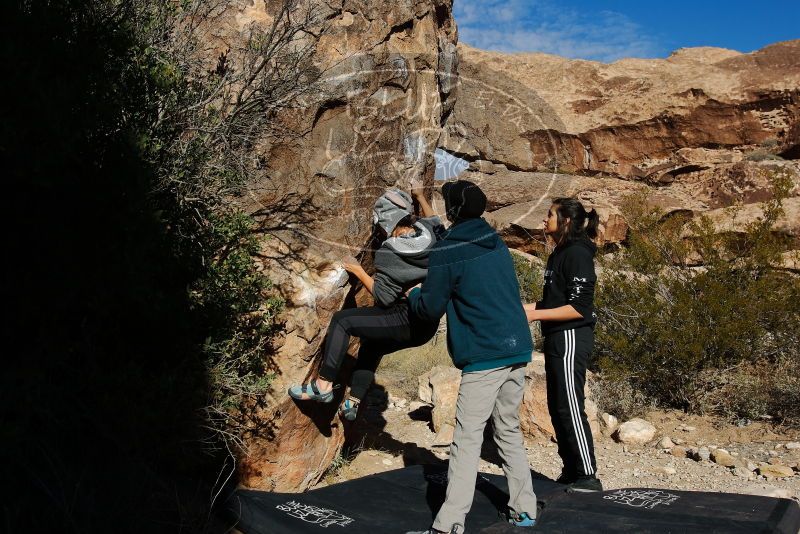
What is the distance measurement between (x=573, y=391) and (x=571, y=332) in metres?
0.36

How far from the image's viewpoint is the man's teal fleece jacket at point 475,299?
3619 millimetres

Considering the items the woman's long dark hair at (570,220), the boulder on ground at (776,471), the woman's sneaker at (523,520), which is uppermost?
the woman's long dark hair at (570,220)

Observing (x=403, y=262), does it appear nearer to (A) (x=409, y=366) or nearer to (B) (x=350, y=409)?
(B) (x=350, y=409)

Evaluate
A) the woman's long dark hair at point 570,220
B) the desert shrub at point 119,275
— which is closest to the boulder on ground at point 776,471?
the woman's long dark hair at point 570,220

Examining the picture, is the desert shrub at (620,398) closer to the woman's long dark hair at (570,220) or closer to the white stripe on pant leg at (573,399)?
the white stripe on pant leg at (573,399)

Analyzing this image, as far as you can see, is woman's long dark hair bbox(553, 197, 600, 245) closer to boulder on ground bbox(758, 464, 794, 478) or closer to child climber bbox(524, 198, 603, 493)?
child climber bbox(524, 198, 603, 493)

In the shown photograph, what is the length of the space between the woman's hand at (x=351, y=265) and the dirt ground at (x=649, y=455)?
1471mm

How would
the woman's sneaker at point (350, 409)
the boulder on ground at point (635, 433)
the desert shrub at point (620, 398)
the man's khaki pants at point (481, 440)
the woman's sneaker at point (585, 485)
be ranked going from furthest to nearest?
the desert shrub at point (620, 398) < the boulder on ground at point (635, 433) < the woman's sneaker at point (350, 409) < the woman's sneaker at point (585, 485) < the man's khaki pants at point (481, 440)

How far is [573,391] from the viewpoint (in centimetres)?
435

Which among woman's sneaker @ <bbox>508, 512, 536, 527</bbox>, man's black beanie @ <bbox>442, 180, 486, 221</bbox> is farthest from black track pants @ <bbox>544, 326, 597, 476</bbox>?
man's black beanie @ <bbox>442, 180, 486, 221</bbox>

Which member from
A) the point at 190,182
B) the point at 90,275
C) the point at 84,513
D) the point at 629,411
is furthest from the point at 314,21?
the point at 629,411

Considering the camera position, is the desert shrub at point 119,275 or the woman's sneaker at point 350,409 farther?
the woman's sneaker at point 350,409

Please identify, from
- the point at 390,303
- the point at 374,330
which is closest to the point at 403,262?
the point at 390,303

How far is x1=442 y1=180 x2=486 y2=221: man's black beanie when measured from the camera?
3.70 meters
